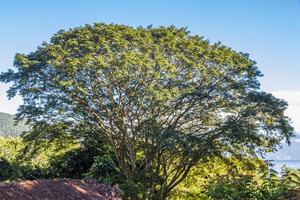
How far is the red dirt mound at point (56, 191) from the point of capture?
509 cm

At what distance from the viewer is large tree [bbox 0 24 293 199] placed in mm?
15401

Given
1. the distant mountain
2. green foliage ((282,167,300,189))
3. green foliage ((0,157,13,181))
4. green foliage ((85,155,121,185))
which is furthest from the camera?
the distant mountain

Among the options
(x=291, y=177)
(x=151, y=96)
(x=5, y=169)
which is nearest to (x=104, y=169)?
(x=151, y=96)

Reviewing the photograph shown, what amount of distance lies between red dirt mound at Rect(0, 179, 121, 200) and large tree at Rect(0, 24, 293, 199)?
7822mm

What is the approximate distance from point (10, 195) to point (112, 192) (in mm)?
2295

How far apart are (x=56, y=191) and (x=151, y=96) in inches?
398

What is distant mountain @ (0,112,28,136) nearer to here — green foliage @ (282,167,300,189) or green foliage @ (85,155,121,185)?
green foliage @ (85,155,121,185)

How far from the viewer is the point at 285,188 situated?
24.5 feet

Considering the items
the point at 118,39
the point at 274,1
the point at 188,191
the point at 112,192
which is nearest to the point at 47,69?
the point at 118,39

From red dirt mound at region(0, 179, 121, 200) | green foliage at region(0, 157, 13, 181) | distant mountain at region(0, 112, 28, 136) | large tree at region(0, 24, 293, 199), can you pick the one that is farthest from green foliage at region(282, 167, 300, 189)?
distant mountain at region(0, 112, 28, 136)

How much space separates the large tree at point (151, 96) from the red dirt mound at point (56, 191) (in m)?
7.82

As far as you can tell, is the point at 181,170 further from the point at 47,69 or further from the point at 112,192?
the point at 112,192

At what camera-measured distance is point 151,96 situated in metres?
15.7

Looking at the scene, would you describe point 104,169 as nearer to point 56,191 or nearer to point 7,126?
point 56,191
